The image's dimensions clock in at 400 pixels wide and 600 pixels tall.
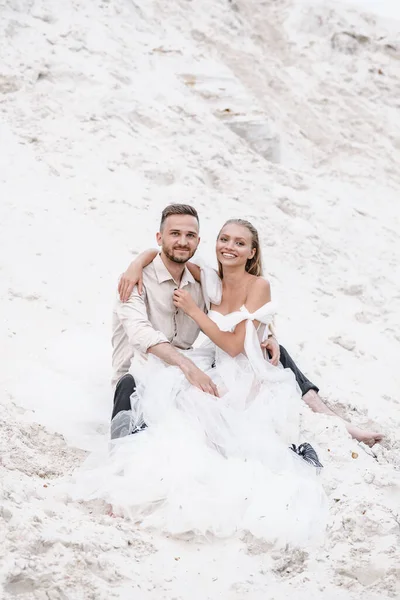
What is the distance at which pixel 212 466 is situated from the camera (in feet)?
9.88

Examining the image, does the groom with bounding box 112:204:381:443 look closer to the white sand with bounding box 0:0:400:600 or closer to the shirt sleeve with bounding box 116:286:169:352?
the shirt sleeve with bounding box 116:286:169:352

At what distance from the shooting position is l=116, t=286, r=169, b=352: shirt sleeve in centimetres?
366

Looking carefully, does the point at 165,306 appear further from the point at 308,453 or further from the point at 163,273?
the point at 308,453

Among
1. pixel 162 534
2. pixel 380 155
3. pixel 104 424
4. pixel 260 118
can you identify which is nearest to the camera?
pixel 162 534

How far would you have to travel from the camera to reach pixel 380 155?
992cm

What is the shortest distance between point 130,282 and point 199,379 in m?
0.73

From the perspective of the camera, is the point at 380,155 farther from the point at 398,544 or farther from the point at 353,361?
the point at 398,544

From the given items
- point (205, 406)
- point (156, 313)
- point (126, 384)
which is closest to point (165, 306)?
point (156, 313)

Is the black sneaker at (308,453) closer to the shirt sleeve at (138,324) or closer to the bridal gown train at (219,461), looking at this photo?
the bridal gown train at (219,461)

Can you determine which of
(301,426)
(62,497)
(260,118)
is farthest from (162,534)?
(260,118)

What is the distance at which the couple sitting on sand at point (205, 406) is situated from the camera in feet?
9.30

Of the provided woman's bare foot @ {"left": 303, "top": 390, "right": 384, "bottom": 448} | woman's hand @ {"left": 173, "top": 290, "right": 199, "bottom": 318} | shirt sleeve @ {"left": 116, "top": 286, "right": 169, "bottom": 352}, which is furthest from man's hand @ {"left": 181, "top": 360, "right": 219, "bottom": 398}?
woman's bare foot @ {"left": 303, "top": 390, "right": 384, "bottom": 448}

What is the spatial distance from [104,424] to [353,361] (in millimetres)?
2650

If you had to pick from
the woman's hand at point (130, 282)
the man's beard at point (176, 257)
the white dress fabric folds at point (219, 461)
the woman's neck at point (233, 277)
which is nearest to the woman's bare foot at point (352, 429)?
the white dress fabric folds at point (219, 461)
